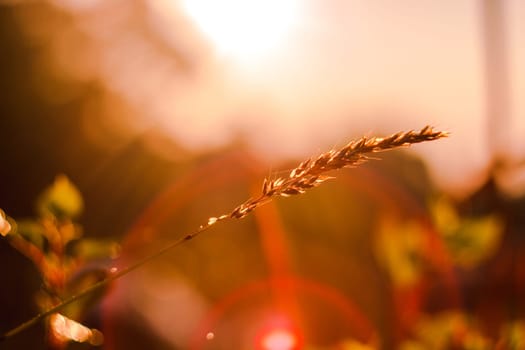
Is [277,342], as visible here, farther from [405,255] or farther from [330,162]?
[405,255]

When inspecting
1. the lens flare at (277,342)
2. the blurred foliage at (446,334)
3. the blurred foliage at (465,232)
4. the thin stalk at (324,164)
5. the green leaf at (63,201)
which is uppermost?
the green leaf at (63,201)

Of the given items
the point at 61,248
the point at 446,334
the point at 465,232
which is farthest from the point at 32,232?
the point at 465,232

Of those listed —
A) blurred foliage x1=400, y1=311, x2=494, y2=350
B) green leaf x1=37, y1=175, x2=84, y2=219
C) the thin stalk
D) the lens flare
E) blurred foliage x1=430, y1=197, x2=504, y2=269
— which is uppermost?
green leaf x1=37, y1=175, x2=84, y2=219

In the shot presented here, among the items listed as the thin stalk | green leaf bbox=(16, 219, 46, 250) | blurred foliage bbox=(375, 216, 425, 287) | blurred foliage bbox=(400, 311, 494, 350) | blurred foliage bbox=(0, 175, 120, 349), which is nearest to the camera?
the thin stalk

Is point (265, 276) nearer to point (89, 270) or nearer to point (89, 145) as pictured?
point (89, 270)

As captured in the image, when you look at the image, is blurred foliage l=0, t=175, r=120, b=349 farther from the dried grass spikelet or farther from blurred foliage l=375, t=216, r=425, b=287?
blurred foliage l=375, t=216, r=425, b=287

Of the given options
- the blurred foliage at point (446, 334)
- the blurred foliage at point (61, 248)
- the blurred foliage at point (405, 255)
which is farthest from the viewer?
the blurred foliage at point (405, 255)

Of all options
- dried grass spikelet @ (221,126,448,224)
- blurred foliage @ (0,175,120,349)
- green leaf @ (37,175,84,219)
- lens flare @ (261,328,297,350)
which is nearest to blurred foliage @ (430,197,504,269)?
lens flare @ (261,328,297,350)

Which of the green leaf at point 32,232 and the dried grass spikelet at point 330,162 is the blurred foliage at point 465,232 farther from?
the dried grass spikelet at point 330,162

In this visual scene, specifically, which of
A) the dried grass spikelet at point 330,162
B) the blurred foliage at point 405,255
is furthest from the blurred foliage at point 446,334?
the dried grass spikelet at point 330,162
